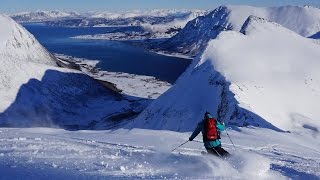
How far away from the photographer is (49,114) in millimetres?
62750

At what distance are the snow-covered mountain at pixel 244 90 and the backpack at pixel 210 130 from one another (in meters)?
19.3

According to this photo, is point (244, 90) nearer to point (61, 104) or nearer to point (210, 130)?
point (210, 130)

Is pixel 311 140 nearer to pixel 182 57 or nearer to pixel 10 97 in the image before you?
pixel 10 97

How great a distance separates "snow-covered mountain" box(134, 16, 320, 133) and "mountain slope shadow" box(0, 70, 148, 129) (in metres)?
16.4

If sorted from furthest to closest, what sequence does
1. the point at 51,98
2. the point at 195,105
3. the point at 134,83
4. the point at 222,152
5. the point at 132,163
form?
the point at 134,83 < the point at 51,98 < the point at 195,105 < the point at 222,152 < the point at 132,163

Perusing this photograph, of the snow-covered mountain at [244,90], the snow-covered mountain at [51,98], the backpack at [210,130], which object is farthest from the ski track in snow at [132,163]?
the snow-covered mountain at [51,98]

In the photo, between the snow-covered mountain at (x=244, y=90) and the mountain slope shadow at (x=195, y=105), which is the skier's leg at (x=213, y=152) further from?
the mountain slope shadow at (x=195, y=105)

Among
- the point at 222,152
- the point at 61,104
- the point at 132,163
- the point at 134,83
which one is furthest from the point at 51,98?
the point at 222,152

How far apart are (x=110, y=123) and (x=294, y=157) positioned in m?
43.0

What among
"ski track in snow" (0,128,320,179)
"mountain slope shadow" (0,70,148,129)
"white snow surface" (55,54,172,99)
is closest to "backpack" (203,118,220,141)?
"ski track in snow" (0,128,320,179)

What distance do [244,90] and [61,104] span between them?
33635 millimetres

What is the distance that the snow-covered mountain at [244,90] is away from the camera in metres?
37.7

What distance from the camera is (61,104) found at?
220 ft

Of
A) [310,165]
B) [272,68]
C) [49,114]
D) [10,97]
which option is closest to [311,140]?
[310,165]
